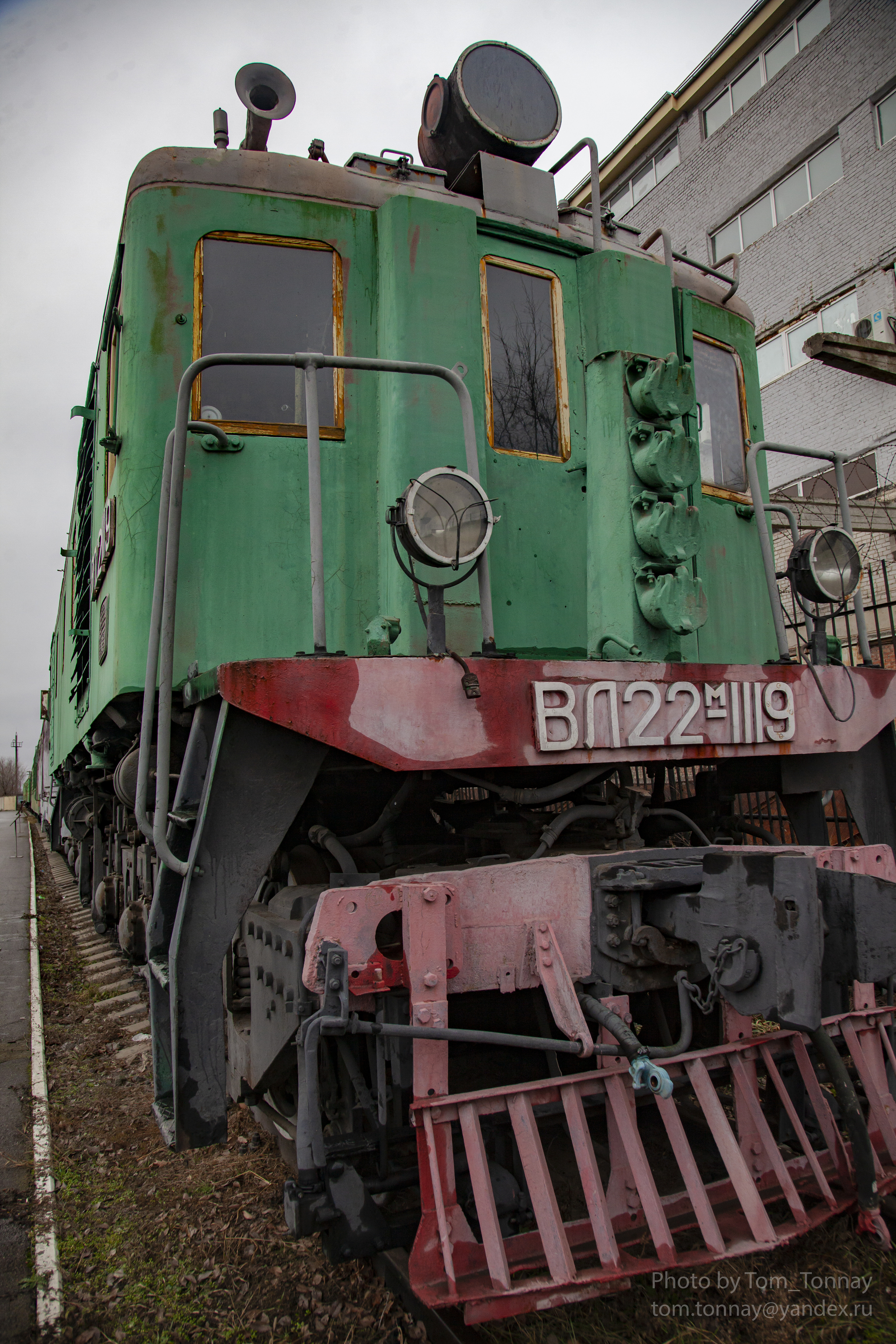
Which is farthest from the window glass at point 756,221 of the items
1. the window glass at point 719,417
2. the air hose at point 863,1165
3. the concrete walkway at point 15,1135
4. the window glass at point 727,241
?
the air hose at point 863,1165

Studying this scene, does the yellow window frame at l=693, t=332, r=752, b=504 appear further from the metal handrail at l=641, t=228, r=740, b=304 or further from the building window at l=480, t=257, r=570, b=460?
the building window at l=480, t=257, r=570, b=460

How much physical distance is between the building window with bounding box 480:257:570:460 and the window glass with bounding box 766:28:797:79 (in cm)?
1784

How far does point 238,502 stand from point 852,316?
16037 millimetres

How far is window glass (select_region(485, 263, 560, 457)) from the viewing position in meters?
3.66

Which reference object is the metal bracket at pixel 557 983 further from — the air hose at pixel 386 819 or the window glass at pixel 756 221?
the window glass at pixel 756 221

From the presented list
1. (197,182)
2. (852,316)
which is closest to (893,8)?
(852,316)

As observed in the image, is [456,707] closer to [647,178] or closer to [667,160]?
[667,160]

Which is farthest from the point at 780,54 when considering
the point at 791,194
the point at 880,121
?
Result: the point at 880,121

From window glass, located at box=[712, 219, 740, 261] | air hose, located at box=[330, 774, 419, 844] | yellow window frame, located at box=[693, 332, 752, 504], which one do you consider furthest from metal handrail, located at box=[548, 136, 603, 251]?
window glass, located at box=[712, 219, 740, 261]

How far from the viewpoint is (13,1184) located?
3471 millimetres

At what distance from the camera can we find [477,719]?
8.32ft

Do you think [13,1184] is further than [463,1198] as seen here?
Yes

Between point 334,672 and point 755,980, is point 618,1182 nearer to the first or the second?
point 755,980

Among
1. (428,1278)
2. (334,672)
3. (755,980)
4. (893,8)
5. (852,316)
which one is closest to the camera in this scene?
(428,1278)
